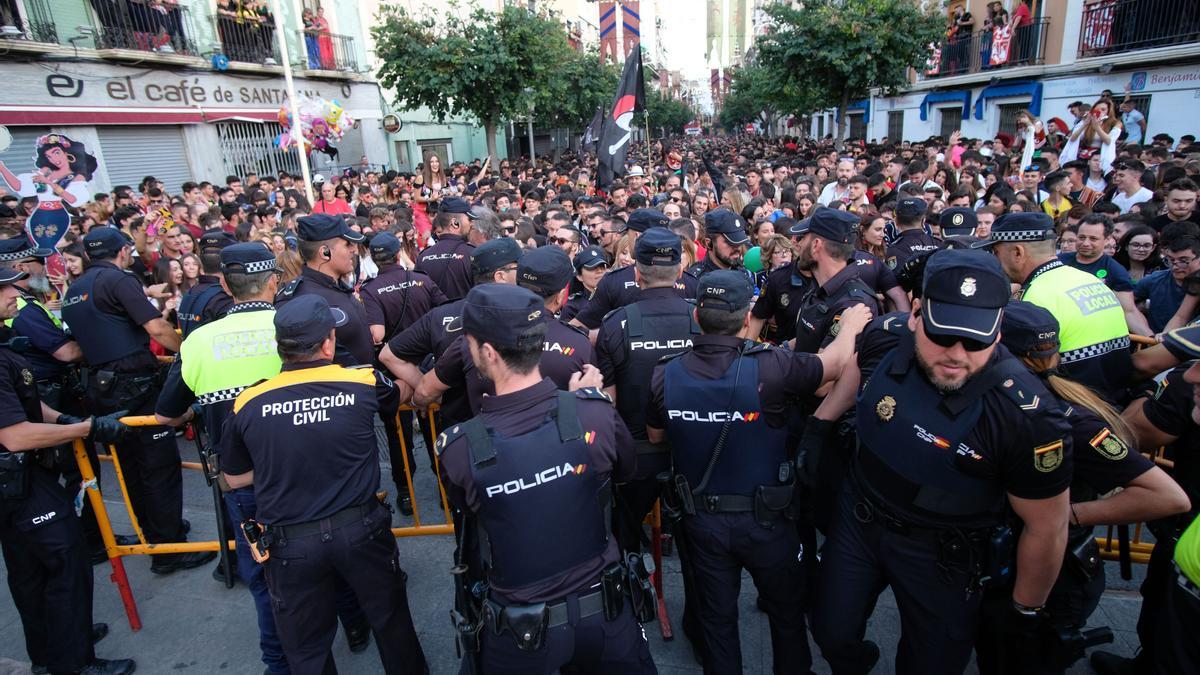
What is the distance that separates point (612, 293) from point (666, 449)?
165cm

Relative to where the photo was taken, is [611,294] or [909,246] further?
[909,246]

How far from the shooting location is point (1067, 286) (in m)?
3.39

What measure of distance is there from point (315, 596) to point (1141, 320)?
17.3 feet

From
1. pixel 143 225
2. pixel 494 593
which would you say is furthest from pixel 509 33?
pixel 494 593

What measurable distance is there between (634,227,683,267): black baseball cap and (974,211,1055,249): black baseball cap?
1.85 m

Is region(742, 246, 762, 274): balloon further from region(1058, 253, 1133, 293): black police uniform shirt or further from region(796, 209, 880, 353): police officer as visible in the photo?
region(1058, 253, 1133, 293): black police uniform shirt

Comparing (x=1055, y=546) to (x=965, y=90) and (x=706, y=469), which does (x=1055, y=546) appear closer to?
(x=706, y=469)

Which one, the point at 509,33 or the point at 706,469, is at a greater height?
the point at 509,33

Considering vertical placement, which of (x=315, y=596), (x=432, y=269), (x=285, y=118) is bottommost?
(x=315, y=596)

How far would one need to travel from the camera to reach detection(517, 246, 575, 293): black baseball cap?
361 centimetres

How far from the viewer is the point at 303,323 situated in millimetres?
2707

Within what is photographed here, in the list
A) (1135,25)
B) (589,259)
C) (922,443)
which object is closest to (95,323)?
(589,259)

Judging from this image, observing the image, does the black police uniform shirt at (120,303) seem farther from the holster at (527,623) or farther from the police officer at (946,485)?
the police officer at (946,485)

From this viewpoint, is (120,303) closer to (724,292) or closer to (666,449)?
(666,449)
